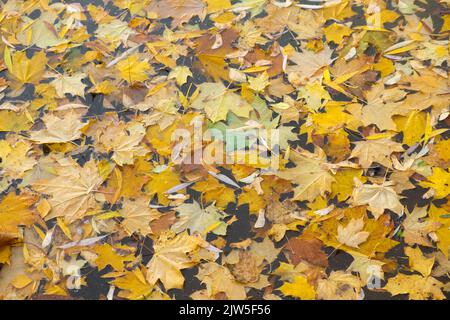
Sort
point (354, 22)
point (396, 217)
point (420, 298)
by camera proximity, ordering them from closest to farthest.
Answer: point (420, 298), point (396, 217), point (354, 22)

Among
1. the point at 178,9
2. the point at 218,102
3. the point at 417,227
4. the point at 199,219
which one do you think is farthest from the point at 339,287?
the point at 178,9

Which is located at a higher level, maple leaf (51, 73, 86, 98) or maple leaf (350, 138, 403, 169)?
maple leaf (51, 73, 86, 98)

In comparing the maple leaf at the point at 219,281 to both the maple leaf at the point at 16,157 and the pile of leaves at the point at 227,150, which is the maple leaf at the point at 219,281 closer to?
the pile of leaves at the point at 227,150

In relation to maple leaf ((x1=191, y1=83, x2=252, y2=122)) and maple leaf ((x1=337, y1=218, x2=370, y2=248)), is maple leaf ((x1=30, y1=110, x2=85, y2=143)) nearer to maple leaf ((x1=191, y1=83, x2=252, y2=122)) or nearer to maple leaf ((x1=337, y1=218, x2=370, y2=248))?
maple leaf ((x1=191, y1=83, x2=252, y2=122))

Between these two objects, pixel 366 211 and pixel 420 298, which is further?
pixel 366 211

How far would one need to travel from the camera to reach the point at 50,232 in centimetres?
202

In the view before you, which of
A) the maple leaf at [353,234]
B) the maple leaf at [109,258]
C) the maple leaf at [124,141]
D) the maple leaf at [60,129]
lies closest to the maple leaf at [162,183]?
the maple leaf at [124,141]

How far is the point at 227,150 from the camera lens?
2154 mm

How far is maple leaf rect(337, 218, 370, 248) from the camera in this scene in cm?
189

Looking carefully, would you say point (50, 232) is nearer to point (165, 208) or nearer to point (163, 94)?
point (165, 208)

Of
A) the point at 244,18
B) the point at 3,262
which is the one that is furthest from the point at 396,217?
the point at 3,262

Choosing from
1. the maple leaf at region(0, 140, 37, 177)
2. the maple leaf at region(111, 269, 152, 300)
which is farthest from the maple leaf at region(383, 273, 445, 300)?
the maple leaf at region(0, 140, 37, 177)

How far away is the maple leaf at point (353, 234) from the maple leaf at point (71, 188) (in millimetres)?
1015

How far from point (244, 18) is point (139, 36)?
0.56 metres
